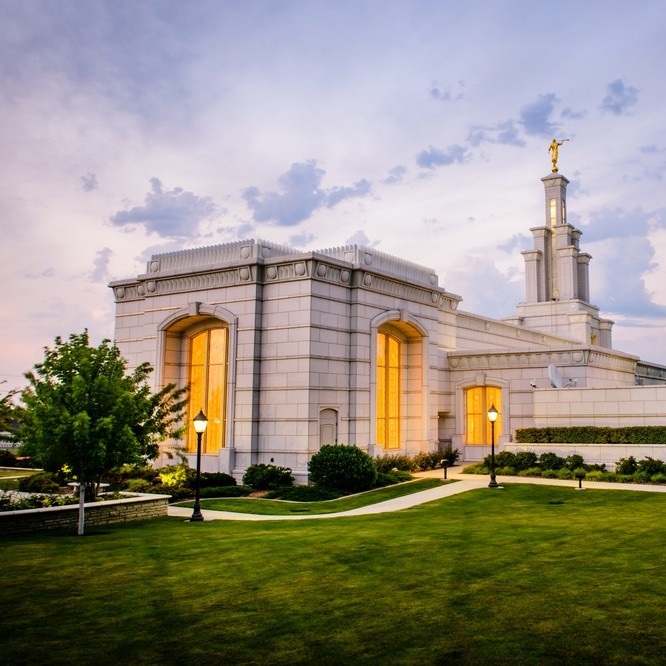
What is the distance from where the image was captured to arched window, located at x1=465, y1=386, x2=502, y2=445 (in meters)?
32.8

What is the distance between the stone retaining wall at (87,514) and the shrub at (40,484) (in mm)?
5334

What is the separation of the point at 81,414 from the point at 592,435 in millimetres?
20204

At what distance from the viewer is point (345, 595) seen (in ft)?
31.6

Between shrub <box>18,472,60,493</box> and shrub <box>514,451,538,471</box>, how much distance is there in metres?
17.3

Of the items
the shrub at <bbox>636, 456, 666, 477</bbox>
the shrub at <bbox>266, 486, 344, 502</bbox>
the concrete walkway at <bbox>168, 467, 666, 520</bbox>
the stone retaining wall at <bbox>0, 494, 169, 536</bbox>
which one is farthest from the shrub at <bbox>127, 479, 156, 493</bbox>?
the shrub at <bbox>636, 456, 666, 477</bbox>

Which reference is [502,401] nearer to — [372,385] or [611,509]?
[372,385]

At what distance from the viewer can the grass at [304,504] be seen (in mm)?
20406

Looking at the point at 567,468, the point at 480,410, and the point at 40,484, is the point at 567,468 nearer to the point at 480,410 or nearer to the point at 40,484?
the point at 480,410

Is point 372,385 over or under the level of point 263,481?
over

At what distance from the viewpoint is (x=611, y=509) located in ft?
59.8

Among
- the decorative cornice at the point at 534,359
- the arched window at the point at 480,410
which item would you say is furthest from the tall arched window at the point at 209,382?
the arched window at the point at 480,410

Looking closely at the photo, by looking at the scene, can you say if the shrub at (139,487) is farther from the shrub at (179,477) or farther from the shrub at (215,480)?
the shrub at (215,480)

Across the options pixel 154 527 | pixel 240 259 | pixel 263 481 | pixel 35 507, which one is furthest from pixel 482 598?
pixel 240 259

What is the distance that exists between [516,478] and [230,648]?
20342 millimetres
